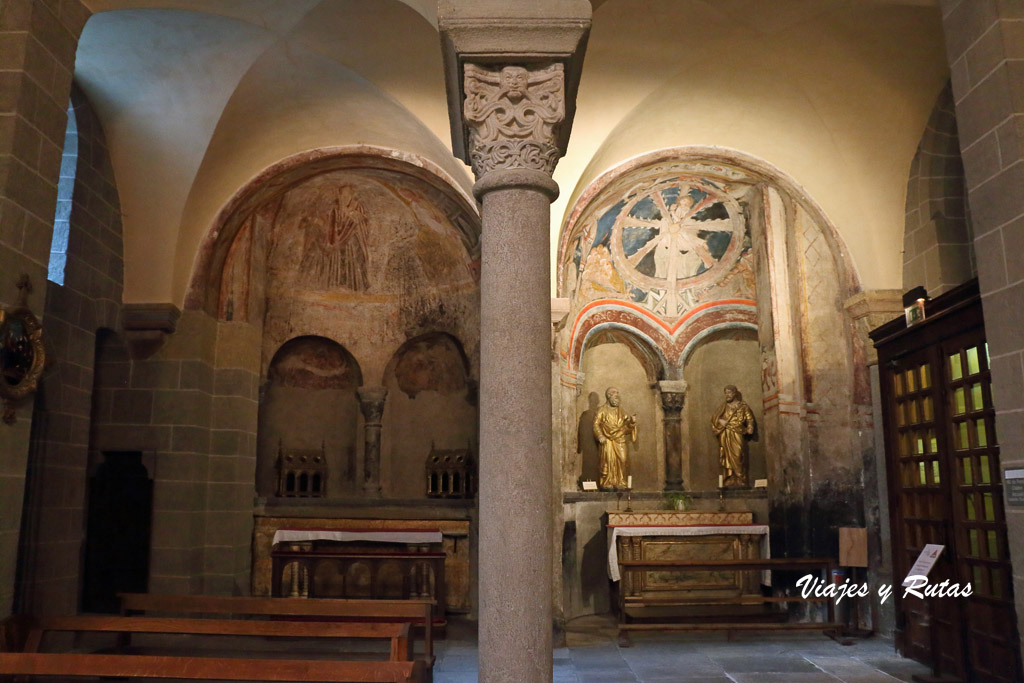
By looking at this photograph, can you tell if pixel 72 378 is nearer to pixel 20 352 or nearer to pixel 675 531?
pixel 20 352

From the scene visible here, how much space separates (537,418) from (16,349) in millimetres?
3254

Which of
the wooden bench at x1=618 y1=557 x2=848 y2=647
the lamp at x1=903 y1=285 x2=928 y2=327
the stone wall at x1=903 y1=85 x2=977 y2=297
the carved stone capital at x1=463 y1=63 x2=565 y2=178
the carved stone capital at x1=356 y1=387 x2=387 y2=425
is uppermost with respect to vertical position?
the stone wall at x1=903 y1=85 x2=977 y2=297

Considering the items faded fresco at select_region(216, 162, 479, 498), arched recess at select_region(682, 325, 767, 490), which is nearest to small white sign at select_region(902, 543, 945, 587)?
arched recess at select_region(682, 325, 767, 490)

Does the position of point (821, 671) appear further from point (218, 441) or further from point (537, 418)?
point (218, 441)

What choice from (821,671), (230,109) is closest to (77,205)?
(230,109)

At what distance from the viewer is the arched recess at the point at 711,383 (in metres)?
11.0

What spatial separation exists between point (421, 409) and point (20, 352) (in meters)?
6.34

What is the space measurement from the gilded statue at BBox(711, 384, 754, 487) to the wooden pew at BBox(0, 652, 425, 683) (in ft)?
23.2

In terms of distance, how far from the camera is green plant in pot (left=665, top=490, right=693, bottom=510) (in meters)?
10.2

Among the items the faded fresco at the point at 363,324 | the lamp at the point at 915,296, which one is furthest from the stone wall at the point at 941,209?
the faded fresco at the point at 363,324

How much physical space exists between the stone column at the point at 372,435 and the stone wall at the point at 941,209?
245 inches

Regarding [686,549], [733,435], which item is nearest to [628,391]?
[733,435]

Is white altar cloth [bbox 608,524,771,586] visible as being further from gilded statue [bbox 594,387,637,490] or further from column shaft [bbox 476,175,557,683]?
column shaft [bbox 476,175,557,683]

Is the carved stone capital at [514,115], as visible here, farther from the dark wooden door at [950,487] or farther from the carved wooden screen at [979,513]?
the carved wooden screen at [979,513]
